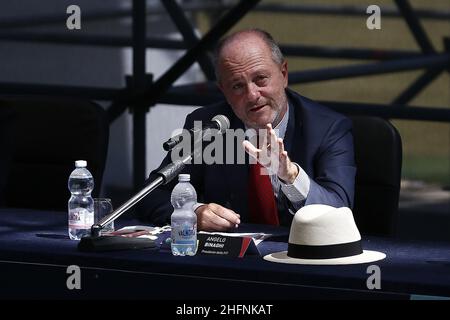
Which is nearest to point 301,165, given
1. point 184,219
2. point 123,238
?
point 184,219

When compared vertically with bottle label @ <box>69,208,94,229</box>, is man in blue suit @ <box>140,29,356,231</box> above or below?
above

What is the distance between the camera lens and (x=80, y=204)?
4.88m

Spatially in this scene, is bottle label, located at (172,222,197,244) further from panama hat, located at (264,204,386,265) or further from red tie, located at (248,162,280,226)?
red tie, located at (248,162,280,226)

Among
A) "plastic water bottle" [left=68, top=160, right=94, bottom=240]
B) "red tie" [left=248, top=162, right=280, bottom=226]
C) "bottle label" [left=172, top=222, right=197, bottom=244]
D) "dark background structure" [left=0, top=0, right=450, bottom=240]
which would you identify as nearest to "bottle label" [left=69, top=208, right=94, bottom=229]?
"plastic water bottle" [left=68, top=160, right=94, bottom=240]

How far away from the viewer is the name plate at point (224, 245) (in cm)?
439

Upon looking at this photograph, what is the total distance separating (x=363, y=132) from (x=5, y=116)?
4.38ft

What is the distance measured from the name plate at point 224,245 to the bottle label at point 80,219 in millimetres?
445

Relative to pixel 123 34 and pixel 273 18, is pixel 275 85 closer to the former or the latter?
pixel 123 34

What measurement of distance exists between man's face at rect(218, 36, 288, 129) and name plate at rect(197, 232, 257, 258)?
1.83ft

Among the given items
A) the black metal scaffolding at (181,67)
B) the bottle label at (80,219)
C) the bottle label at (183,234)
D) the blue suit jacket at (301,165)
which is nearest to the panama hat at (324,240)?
the bottle label at (183,234)

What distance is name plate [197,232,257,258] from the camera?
439cm

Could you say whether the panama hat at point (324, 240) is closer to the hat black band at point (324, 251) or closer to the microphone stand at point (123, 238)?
the hat black band at point (324, 251)

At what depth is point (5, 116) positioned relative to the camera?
5.57 m

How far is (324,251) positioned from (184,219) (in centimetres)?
45
